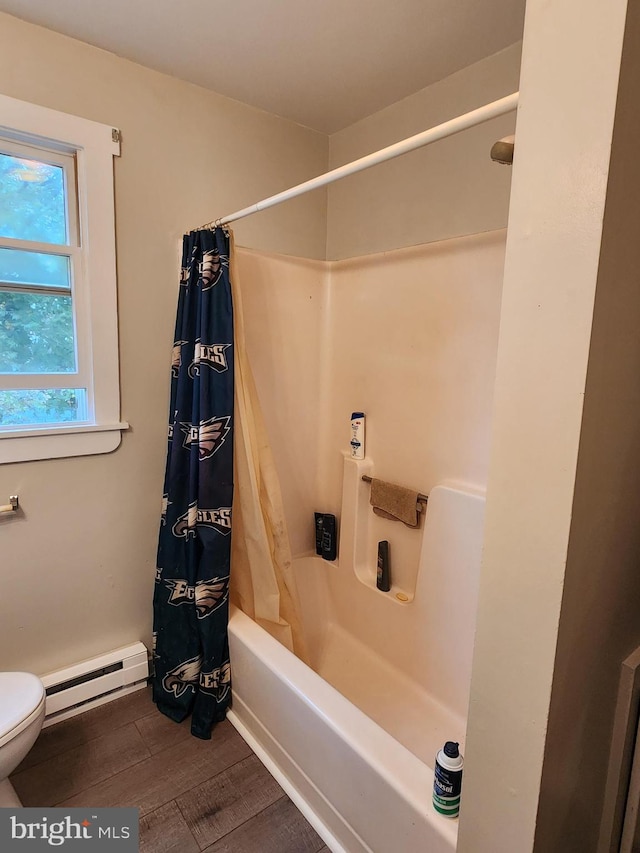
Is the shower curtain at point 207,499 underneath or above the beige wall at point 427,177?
underneath

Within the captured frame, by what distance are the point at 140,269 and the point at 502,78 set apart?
54.3 inches

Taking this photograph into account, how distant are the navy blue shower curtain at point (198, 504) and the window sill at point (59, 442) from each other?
0.23 metres

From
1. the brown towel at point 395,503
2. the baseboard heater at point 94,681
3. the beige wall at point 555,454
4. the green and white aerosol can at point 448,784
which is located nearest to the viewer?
the beige wall at point 555,454

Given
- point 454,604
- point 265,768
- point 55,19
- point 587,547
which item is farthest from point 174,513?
point 55,19

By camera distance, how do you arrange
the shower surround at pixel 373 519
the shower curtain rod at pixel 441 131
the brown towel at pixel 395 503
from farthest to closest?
the brown towel at pixel 395 503, the shower surround at pixel 373 519, the shower curtain rod at pixel 441 131

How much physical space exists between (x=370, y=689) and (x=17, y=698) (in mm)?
1196

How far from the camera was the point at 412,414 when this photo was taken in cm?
188

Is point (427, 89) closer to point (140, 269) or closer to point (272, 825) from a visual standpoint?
point (140, 269)

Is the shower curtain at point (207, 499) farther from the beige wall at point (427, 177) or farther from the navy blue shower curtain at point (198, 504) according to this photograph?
the beige wall at point (427, 177)

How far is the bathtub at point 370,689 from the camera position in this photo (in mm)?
1162

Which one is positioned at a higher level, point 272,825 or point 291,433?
point 291,433

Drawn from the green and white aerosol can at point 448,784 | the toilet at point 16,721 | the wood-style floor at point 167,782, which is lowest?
the wood-style floor at point 167,782

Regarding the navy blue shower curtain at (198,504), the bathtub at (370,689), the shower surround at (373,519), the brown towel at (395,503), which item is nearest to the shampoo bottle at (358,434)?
the shower surround at (373,519)

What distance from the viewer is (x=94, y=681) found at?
1764 mm
